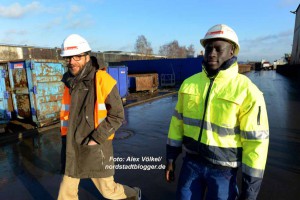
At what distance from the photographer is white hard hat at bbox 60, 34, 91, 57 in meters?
2.57

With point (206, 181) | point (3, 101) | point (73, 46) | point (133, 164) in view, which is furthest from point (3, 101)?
point (206, 181)

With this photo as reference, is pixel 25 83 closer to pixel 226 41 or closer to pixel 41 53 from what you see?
pixel 226 41

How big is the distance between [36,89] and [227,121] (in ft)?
23.1

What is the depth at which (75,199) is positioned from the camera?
2.83 m

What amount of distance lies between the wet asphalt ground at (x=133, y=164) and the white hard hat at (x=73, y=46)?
90.5 inches

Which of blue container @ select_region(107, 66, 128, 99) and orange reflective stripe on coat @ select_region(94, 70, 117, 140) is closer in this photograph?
orange reflective stripe on coat @ select_region(94, 70, 117, 140)

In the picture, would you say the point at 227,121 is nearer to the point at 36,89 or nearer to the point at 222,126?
the point at 222,126

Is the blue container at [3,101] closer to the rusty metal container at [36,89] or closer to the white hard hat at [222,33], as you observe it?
the rusty metal container at [36,89]

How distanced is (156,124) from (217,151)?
6.32 metres

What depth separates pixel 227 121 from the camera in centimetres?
189

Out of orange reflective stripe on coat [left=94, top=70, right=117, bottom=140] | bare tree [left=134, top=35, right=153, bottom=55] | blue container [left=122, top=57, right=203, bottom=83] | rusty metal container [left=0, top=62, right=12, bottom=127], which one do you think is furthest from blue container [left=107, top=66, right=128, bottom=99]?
bare tree [left=134, top=35, right=153, bottom=55]

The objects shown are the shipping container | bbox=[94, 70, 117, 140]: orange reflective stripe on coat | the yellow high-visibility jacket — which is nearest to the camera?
the yellow high-visibility jacket

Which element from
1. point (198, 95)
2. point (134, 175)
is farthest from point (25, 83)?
point (198, 95)

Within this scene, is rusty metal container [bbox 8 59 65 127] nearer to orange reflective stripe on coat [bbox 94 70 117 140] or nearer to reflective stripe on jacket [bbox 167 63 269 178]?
orange reflective stripe on coat [bbox 94 70 117 140]
